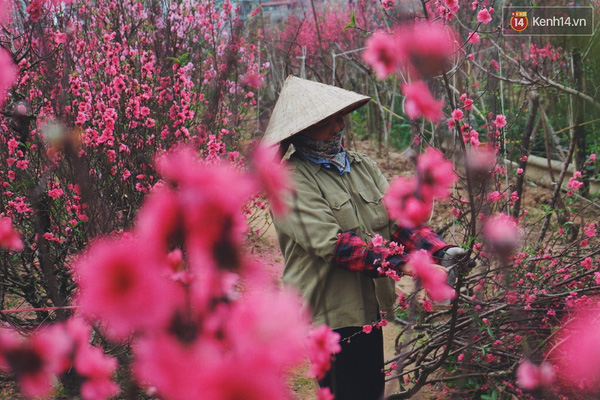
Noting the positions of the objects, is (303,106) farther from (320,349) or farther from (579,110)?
(579,110)

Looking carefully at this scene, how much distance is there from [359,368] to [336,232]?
0.68 metres

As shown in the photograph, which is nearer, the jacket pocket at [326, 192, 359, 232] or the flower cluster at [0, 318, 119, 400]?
the flower cluster at [0, 318, 119, 400]

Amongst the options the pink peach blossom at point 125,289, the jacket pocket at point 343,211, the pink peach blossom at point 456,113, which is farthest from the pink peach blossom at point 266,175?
the jacket pocket at point 343,211

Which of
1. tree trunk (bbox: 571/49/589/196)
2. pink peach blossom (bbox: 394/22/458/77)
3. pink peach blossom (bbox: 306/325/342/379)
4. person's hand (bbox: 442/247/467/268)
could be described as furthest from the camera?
tree trunk (bbox: 571/49/589/196)

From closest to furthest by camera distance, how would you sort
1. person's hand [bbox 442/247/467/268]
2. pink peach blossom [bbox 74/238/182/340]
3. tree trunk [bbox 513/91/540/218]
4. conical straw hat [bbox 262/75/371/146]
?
pink peach blossom [bbox 74/238/182/340], person's hand [bbox 442/247/467/268], conical straw hat [bbox 262/75/371/146], tree trunk [bbox 513/91/540/218]

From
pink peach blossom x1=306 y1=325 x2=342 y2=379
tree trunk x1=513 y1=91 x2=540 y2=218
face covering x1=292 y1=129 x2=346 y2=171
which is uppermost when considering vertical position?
face covering x1=292 y1=129 x2=346 y2=171

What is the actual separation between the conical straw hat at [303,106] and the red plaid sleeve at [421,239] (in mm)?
570

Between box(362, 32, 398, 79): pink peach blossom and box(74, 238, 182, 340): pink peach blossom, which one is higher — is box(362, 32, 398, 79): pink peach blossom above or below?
above

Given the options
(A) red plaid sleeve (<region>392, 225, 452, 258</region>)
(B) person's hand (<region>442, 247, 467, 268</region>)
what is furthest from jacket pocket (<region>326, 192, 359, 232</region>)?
(B) person's hand (<region>442, 247, 467, 268</region>)

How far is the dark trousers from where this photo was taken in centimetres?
219

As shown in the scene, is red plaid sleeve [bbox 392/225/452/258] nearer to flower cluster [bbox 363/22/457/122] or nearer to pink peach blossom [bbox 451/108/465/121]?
pink peach blossom [bbox 451/108/465/121]

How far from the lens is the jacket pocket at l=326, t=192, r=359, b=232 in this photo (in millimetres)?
2113

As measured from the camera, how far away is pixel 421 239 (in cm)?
205

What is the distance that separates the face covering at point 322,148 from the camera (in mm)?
2146
